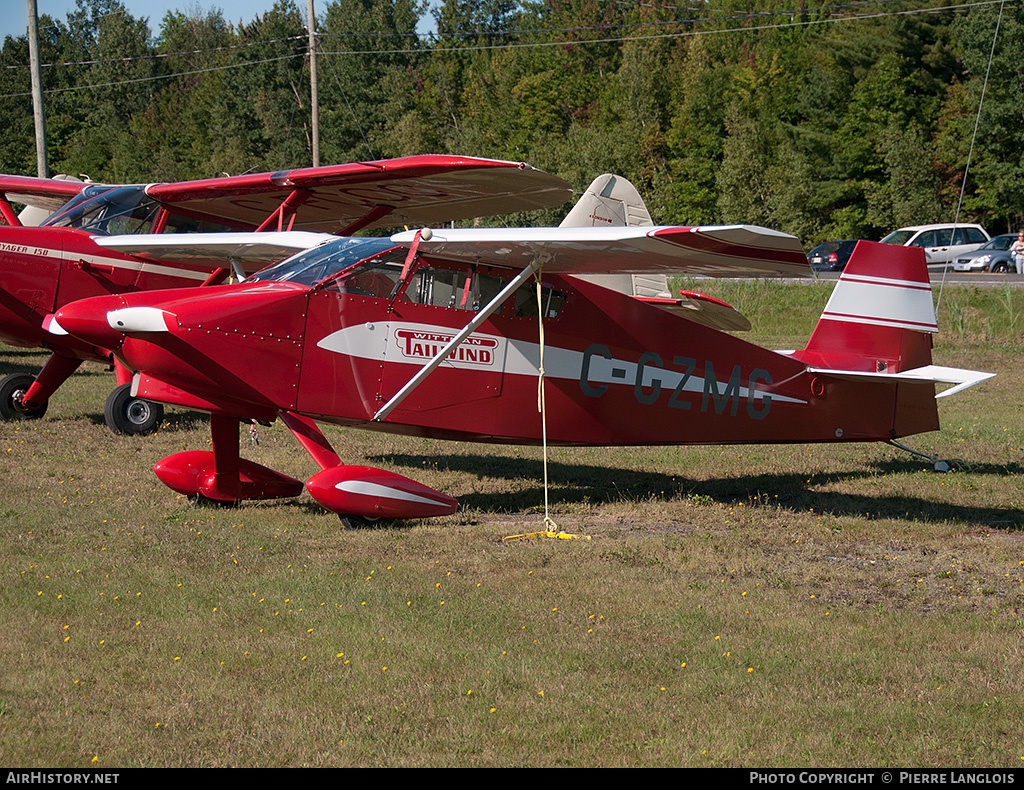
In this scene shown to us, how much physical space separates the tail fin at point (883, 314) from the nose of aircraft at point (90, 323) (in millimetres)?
6793

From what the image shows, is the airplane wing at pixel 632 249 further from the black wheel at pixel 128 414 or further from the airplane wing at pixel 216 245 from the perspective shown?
the black wheel at pixel 128 414

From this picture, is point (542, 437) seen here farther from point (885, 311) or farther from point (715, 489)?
point (885, 311)

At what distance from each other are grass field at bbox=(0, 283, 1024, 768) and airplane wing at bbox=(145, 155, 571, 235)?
3192mm

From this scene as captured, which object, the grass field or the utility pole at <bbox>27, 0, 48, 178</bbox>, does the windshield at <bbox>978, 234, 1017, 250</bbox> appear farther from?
the utility pole at <bbox>27, 0, 48, 178</bbox>

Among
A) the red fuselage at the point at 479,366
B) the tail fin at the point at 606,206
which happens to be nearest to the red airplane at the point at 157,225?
the tail fin at the point at 606,206

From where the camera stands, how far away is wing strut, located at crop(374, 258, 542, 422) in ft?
27.8

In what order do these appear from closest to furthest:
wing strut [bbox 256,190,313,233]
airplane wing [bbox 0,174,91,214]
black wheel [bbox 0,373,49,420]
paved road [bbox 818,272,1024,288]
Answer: wing strut [bbox 256,190,313,233] < black wheel [bbox 0,373,49,420] < airplane wing [bbox 0,174,91,214] < paved road [bbox 818,272,1024,288]

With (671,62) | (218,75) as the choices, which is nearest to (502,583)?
(671,62)

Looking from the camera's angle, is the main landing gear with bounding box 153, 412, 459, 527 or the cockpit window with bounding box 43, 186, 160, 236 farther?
the cockpit window with bounding box 43, 186, 160, 236

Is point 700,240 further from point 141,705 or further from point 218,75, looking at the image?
point 218,75

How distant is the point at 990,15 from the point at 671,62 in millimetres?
24874

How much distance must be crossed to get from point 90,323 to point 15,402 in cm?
676

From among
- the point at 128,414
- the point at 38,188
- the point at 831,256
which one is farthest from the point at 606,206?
the point at 831,256

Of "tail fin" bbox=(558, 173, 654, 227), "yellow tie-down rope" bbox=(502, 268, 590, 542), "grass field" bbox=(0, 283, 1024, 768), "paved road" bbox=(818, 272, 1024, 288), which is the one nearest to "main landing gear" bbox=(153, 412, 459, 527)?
"grass field" bbox=(0, 283, 1024, 768)
